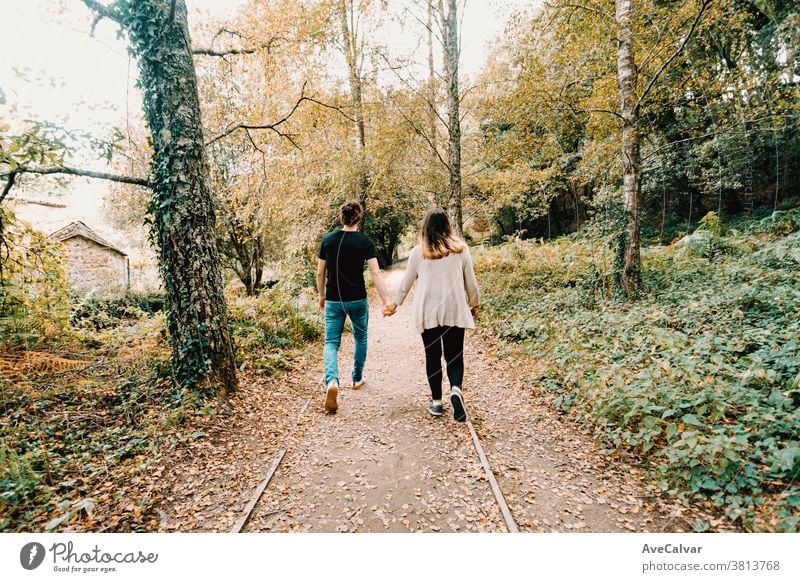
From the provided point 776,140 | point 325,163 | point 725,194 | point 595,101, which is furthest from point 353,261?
point 725,194

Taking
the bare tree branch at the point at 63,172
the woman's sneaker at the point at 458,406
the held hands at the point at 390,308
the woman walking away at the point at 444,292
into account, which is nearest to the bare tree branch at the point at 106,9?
the bare tree branch at the point at 63,172

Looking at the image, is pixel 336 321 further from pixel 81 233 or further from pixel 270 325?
pixel 81 233

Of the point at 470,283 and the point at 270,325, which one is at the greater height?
the point at 470,283

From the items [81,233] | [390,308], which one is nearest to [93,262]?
[81,233]

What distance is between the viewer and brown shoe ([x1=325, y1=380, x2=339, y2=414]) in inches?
163

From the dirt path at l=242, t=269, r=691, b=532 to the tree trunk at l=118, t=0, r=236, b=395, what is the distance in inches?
61.5

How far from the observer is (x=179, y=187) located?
383 cm

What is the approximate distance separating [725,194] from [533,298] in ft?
34.0

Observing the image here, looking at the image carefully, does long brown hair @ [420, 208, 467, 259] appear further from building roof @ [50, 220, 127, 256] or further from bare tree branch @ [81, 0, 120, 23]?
building roof @ [50, 220, 127, 256]

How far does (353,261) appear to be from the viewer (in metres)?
4.14

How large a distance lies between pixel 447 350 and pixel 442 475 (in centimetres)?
125

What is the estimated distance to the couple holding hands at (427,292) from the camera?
368cm
